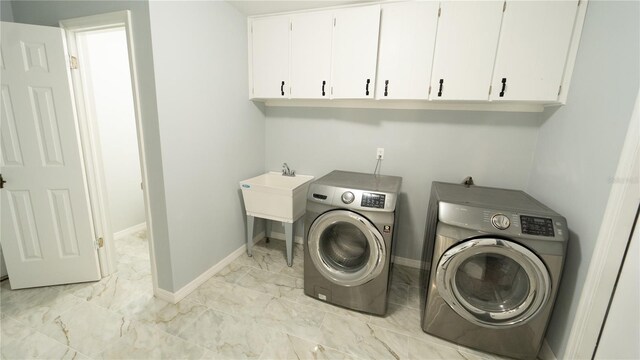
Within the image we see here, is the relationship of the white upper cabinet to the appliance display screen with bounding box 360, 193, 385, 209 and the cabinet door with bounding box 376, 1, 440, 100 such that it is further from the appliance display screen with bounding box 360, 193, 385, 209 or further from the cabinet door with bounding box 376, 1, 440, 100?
the appliance display screen with bounding box 360, 193, 385, 209

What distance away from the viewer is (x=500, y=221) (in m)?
1.39

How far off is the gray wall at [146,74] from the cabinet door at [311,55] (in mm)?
1079

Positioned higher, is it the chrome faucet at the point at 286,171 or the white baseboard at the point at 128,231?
the chrome faucet at the point at 286,171

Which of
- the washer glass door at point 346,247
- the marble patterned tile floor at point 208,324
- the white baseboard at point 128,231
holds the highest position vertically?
the washer glass door at point 346,247

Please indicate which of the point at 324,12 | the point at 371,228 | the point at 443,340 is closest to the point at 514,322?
the point at 443,340

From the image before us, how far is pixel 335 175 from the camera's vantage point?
223 centimetres

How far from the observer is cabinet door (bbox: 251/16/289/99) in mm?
2211

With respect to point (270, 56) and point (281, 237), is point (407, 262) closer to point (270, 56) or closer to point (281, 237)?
point (281, 237)

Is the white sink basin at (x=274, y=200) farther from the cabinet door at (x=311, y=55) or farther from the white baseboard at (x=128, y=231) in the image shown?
the white baseboard at (x=128, y=231)

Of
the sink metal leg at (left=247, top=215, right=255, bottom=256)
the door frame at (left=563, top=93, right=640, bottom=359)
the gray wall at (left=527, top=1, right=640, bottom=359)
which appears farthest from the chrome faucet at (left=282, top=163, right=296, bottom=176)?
the door frame at (left=563, top=93, right=640, bottom=359)

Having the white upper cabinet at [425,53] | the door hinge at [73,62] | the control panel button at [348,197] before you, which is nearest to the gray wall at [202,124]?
the white upper cabinet at [425,53]

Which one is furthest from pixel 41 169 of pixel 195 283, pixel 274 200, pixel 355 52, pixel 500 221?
pixel 500 221

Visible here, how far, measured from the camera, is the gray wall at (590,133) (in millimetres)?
1187

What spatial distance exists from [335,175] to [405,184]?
2.28 ft
